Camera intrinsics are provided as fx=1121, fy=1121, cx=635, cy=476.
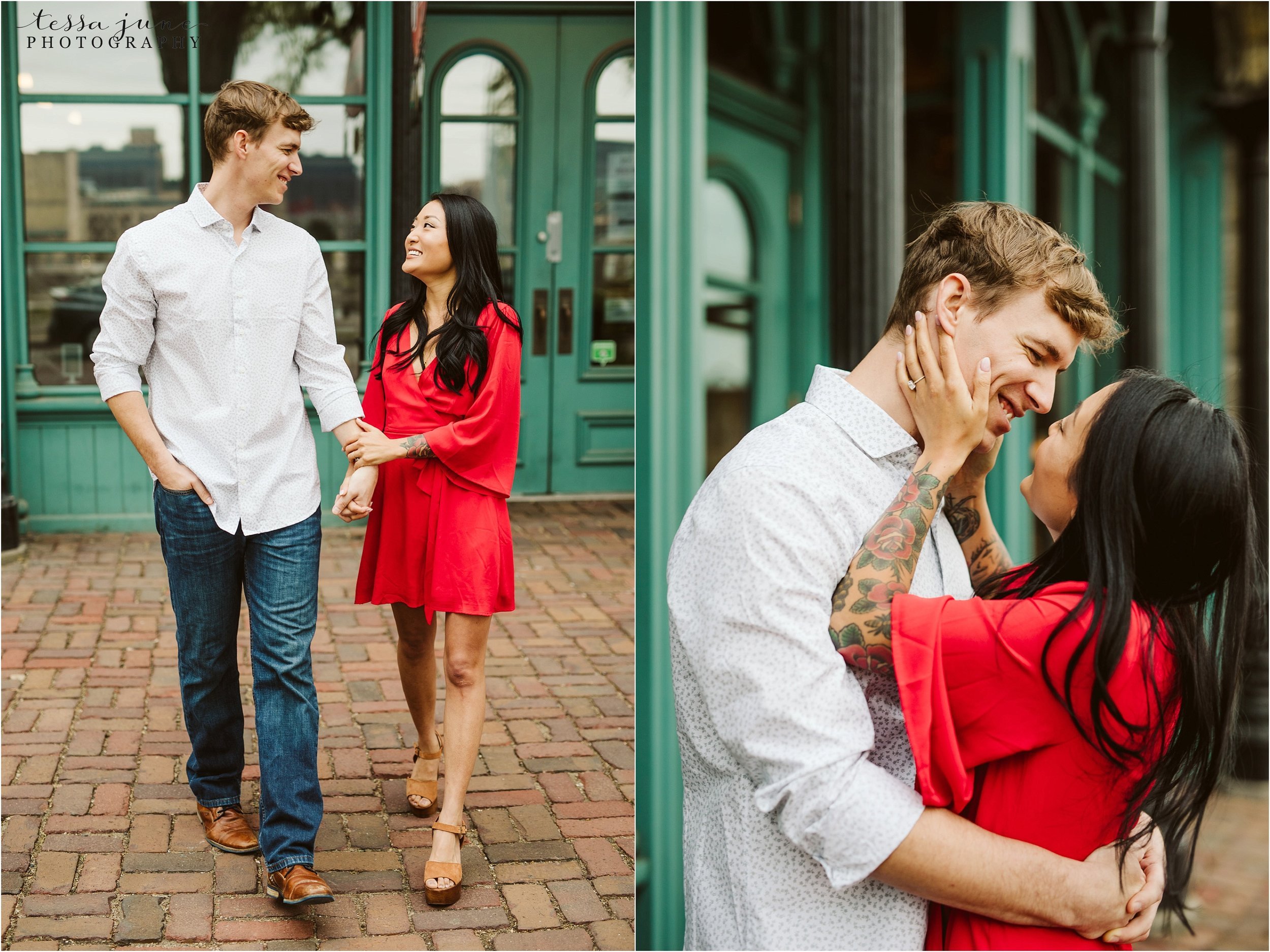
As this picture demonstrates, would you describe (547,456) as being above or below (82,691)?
above

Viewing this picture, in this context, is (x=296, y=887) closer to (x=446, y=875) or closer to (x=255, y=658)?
(x=446, y=875)

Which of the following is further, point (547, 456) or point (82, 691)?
point (547, 456)

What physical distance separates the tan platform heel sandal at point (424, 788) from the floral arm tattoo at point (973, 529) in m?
1.04

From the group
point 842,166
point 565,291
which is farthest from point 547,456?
point 842,166


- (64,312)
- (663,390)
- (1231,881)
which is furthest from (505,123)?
(1231,881)

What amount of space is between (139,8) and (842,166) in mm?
2017

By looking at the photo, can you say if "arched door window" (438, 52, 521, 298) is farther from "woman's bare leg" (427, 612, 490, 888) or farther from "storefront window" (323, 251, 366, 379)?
"woman's bare leg" (427, 612, 490, 888)

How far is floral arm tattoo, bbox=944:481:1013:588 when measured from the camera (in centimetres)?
173

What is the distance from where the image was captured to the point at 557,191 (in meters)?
1.97

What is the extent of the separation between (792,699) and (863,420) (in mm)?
398

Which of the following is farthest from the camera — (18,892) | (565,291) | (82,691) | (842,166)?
(842,166)

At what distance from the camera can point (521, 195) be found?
6.39 ft

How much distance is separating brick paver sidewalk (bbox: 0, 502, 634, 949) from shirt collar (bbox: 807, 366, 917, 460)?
709mm

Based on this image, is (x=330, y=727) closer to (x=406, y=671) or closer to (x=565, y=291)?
(x=406, y=671)
